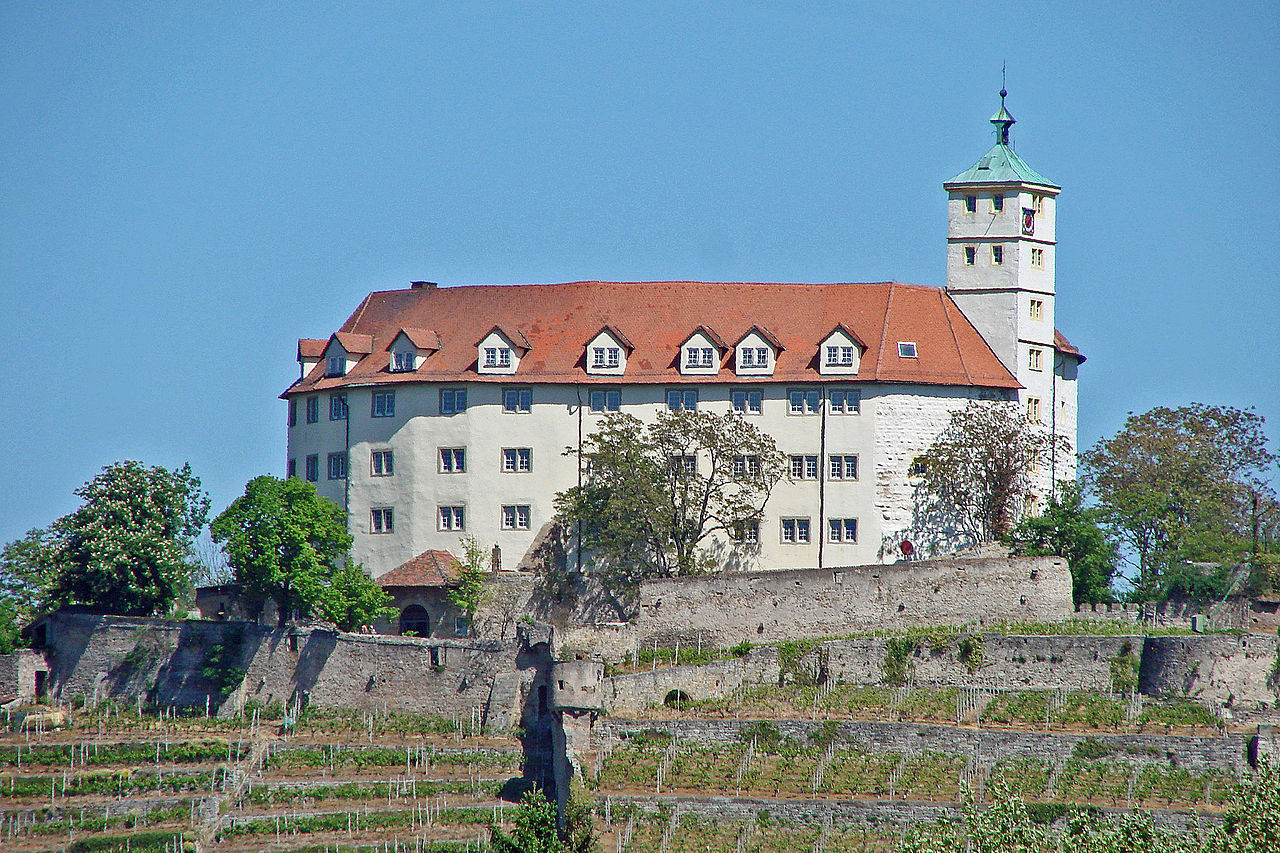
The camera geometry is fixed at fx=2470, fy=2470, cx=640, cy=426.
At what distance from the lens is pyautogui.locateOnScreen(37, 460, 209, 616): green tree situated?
9306 cm

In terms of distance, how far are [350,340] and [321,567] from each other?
13632mm

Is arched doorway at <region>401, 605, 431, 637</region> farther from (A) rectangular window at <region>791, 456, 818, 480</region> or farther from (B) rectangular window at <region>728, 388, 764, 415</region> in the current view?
(A) rectangular window at <region>791, 456, 818, 480</region>

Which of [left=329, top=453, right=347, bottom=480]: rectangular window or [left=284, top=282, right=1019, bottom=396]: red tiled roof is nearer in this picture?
[left=284, top=282, right=1019, bottom=396]: red tiled roof

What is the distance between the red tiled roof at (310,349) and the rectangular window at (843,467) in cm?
2242

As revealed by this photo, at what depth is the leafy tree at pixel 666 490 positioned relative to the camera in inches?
3679

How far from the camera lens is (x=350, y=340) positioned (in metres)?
102

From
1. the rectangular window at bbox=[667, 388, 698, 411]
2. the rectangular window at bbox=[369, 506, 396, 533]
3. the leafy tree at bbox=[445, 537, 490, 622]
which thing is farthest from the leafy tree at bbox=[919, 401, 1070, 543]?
the rectangular window at bbox=[369, 506, 396, 533]

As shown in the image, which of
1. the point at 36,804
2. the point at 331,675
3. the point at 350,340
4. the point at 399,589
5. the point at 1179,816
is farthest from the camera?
the point at 350,340

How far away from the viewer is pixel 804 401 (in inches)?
3851

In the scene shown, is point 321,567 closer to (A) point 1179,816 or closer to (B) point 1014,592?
(B) point 1014,592

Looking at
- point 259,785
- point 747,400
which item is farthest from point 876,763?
point 747,400

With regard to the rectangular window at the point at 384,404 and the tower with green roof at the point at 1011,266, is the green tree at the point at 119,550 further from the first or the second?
the tower with green roof at the point at 1011,266

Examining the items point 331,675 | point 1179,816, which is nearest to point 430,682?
point 331,675

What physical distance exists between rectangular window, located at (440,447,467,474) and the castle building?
0.06 metres
